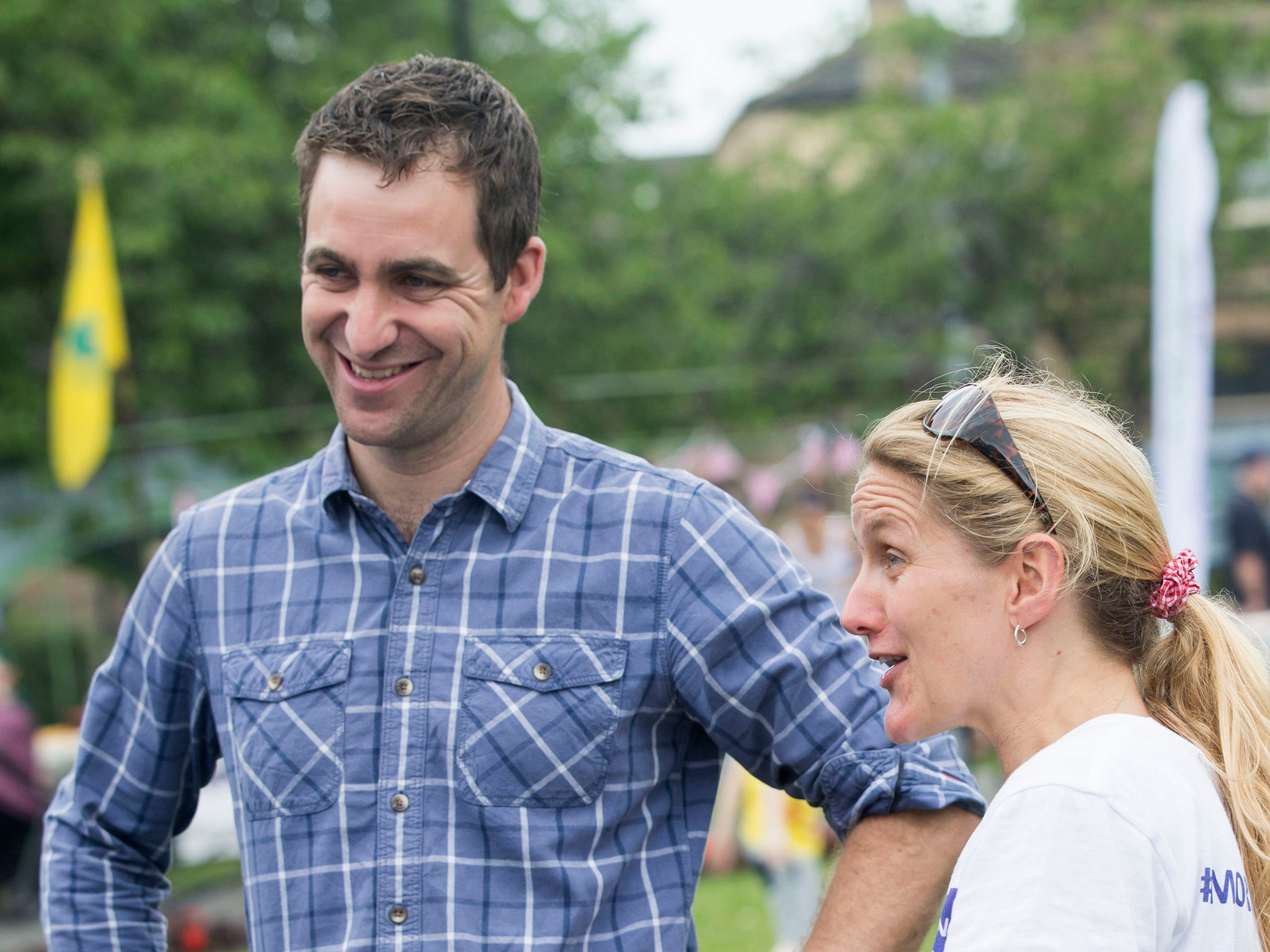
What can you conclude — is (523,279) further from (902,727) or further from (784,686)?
(902,727)

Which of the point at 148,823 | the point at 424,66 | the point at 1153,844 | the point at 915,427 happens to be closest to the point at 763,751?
the point at 915,427

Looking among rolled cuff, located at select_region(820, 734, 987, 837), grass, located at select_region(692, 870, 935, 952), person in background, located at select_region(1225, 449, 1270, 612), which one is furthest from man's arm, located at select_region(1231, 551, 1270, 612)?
rolled cuff, located at select_region(820, 734, 987, 837)

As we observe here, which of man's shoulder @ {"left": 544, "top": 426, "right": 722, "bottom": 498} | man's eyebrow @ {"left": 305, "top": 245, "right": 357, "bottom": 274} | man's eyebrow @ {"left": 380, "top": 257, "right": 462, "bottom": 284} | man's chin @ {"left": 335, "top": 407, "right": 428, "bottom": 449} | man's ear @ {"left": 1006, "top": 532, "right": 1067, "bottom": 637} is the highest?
man's eyebrow @ {"left": 305, "top": 245, "right": 357, "bottom": 274}

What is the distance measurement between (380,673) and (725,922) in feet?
19.4

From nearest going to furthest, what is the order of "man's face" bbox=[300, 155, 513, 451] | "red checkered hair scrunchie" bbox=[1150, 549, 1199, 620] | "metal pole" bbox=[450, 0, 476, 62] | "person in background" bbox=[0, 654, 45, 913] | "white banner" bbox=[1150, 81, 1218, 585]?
"red checkered hair scrunchie" bbox=[1150, 549, 1199, 620], "man's face" bbox=[300, 155, 513, 451], "white banner" bbox=[1150, 81, 1218, 585], "person in background" bbox=[0, 654, 45, 913], "metal pole" bbox=[450, 0, 476, 62]

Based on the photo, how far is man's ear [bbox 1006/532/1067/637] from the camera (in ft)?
5.32

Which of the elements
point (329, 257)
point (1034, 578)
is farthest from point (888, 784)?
point (329, 257)

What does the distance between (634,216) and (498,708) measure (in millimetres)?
14971

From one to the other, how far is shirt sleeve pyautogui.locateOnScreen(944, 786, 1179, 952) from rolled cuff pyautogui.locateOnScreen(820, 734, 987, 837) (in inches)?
18.4

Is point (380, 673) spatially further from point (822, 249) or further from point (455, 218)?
point (822, 249)

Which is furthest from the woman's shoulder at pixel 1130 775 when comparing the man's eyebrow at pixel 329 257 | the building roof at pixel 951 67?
the building roof at pixel 951 67

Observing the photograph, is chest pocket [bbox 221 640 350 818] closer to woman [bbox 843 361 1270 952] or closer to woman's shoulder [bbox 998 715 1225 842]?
woman [bbox 843 361 1270 952]

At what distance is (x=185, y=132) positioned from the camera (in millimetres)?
12227

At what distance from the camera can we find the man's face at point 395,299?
1.95 m
